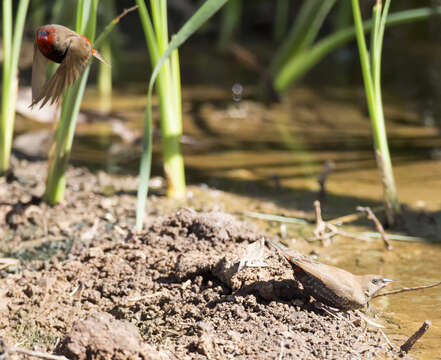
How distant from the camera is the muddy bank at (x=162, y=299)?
112 centimetres

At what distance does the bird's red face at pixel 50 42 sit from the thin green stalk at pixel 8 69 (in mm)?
566

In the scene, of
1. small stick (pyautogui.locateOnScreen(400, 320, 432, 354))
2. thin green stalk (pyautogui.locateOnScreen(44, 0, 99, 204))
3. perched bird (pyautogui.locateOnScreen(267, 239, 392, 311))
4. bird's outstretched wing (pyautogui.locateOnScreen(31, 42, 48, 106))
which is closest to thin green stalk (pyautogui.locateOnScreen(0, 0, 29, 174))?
thin green stalk (pyautogui.locateOnScreen(44, 0, 99, 204))

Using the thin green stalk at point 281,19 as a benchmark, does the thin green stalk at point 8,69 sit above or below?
below

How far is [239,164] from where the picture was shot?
2518mm

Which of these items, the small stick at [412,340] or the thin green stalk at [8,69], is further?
the thin green stalk at [8,69]

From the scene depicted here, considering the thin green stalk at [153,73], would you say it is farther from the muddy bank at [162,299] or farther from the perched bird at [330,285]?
the perched bird at [330,285]

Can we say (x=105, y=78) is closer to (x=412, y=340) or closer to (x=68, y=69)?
(x=68, y=69)

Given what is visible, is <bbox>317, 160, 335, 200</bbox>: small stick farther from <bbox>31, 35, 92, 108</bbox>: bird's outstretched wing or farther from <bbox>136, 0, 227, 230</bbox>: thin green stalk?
<bbox>31, 35, 92, 108</bbox>: bird's outstretched wing

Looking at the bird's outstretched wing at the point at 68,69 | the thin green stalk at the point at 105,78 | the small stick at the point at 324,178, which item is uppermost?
the thin green stalk at the point at 105,78

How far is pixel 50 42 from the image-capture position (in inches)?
48.2

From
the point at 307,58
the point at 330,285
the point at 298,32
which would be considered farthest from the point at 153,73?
the point at 298,32

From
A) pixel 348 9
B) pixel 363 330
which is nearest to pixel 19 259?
pixel 363 330

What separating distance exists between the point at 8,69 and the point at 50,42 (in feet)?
2.34

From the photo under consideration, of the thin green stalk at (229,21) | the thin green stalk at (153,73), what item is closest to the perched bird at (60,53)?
the thin green stalk at (153,73)
